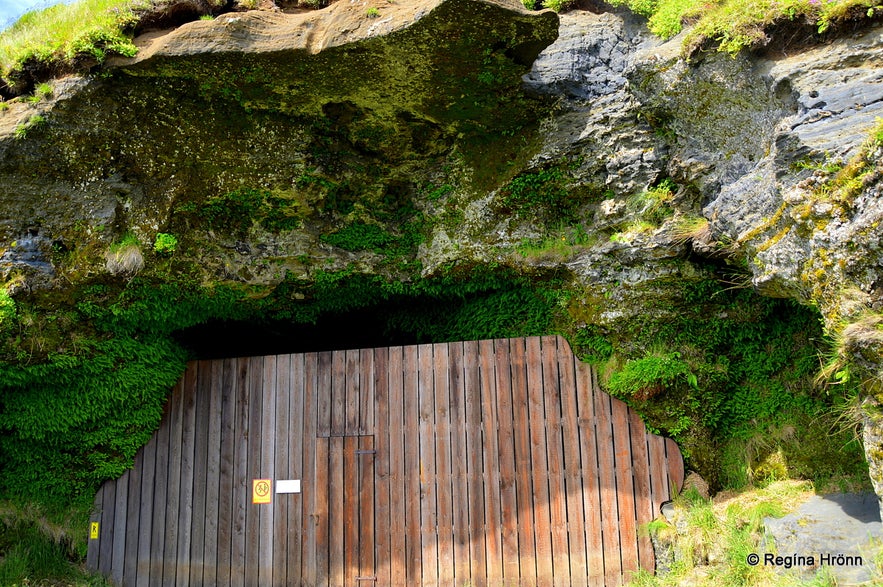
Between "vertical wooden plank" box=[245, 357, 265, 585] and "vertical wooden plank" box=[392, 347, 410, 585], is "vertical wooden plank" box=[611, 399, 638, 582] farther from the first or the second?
"vertical wooden plank" box=[245, 357, 265, 585]

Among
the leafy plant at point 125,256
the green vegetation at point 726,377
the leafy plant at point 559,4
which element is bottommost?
the green vegetation at point 726,377

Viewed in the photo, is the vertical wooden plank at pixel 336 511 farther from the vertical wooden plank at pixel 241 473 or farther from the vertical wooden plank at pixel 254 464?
the vertical wooden plank at pixel 241 473

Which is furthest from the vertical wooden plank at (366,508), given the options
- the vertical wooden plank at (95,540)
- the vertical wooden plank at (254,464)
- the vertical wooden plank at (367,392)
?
the vertical wooden plank at (95,540)

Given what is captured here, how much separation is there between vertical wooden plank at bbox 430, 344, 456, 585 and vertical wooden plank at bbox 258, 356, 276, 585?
5.22 ft

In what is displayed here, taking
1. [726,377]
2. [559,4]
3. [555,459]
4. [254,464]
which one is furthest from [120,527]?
[559,4]

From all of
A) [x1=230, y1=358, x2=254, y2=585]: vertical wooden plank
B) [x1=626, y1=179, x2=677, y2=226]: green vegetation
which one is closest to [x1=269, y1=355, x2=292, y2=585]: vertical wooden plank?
[x1=230, y1=358, x2=254, y2=585]: vertical wooden plank

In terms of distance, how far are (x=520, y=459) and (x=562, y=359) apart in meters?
0.96

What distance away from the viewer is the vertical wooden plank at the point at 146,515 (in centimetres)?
607

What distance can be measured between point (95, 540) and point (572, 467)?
15.2 ft

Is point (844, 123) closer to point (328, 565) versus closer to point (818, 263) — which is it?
point (818, 263)

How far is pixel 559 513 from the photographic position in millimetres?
5438

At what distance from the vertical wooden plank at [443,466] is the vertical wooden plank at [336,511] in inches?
35.0

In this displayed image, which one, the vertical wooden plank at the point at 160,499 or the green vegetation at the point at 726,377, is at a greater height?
the green vegetation at the point at 726,377

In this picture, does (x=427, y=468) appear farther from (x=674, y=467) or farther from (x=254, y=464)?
(x=674, y=467)
